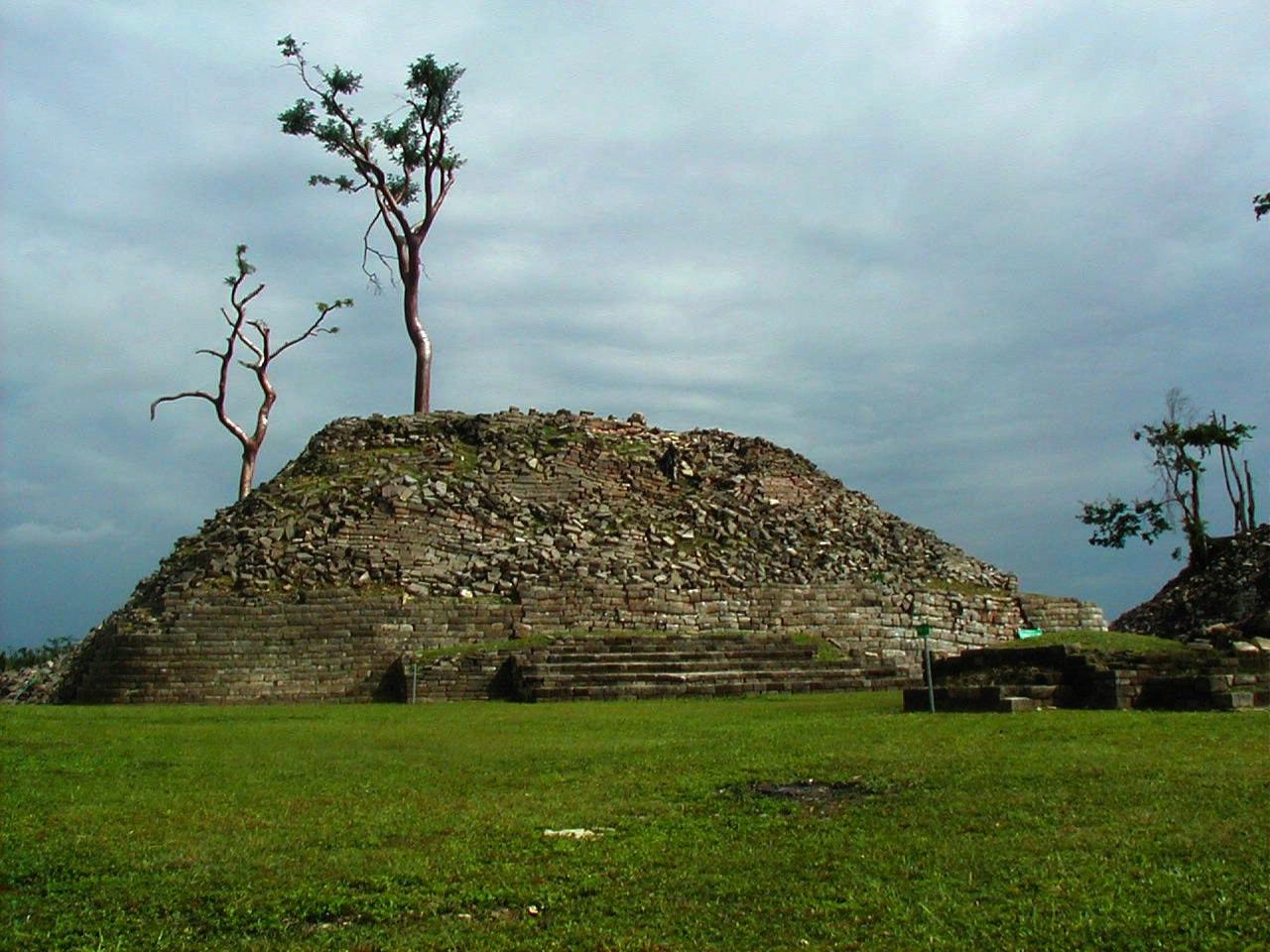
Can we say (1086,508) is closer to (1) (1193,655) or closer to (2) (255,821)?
(1) (1193,655)

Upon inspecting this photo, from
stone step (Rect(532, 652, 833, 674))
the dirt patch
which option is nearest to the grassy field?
the dirt patch

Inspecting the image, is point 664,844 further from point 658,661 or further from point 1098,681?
point 658,661

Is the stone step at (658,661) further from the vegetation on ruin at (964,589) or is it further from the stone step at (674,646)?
the vegetation on ruin at (964,589)

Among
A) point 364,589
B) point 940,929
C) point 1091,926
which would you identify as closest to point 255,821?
point 940,929

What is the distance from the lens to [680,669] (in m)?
21.5

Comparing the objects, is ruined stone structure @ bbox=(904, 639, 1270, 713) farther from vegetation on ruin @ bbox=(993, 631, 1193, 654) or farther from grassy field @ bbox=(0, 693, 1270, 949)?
vegetation on ruin @ bbox=(993, 631, 1193, 654)

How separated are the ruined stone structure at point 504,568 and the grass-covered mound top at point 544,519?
6 centimetres

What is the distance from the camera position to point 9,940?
16.6 ft

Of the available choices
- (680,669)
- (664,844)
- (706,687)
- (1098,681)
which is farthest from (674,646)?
(664,844)

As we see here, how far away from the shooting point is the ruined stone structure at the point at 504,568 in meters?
21.6

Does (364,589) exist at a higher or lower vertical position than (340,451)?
lower

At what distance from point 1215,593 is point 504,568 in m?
24.8

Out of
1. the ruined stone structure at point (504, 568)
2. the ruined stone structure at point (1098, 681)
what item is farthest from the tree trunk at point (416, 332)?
the ruined stone structure at point (1098, 681)

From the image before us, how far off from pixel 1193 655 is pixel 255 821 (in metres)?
13.3
